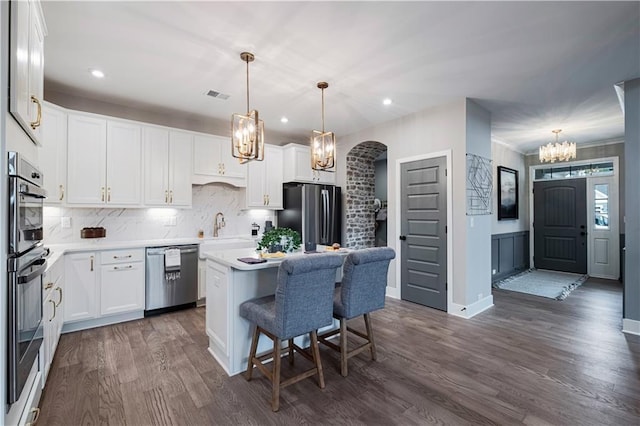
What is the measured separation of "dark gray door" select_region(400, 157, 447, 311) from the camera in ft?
13.5

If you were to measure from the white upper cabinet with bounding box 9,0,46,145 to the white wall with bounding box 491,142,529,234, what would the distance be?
6459 millimetres

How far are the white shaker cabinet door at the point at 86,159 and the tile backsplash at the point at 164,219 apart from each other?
0.37 metres

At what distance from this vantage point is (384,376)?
246 centimetres

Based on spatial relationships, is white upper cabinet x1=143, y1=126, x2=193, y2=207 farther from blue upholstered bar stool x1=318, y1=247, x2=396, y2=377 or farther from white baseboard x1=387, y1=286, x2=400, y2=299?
white baseboard x1=387, y1=286, x2=400, y2=299

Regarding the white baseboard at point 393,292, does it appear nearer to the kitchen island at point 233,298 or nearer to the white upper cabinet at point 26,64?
the kitchen island at point 233,298

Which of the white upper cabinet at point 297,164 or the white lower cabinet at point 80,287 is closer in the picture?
the white lower cabinet at point 80,287

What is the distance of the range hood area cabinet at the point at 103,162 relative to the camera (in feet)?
11.6

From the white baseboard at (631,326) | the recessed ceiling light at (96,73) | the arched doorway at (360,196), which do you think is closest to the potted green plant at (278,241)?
the recessed ceiling light at (96,73)

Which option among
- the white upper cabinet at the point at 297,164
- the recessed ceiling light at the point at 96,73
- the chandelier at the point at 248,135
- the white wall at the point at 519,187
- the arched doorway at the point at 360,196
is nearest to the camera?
the chandelier at the point at 248,135

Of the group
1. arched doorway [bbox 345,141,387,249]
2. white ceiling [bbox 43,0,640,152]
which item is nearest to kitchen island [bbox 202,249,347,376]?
white ceiling [bbox 43,0,640,152]

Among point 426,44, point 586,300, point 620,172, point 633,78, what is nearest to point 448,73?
point 426,44

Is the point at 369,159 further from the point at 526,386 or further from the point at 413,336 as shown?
the point at 526,386

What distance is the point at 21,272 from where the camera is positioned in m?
1.45

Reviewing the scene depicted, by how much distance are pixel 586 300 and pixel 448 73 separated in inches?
163
